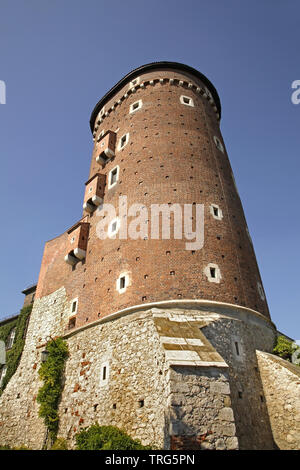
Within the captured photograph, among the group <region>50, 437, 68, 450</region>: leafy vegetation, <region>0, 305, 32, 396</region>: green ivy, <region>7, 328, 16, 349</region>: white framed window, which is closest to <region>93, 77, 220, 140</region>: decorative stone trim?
<region>0, 305, 32, 396</region>: green ivy

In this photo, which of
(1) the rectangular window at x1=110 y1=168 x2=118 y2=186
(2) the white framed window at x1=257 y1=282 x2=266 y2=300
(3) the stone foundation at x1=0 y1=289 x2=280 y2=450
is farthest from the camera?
(1) the rectangular window at x1=110 y1=168 x2=118 y2=186

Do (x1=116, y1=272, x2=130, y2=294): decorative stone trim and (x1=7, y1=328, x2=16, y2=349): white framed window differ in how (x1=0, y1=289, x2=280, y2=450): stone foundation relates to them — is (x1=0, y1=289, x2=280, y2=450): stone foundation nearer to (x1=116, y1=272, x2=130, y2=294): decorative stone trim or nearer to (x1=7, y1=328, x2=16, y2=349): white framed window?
(x1=116, y1=272, x2=130, y2=294): decorative stone trim

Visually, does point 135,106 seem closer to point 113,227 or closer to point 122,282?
point 113,227

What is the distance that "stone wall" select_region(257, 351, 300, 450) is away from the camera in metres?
11.6

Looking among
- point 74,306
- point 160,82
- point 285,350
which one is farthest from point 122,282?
point 160,82

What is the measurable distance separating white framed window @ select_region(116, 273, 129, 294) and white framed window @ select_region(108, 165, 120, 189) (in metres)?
6.45

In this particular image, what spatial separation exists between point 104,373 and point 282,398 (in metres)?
6.84

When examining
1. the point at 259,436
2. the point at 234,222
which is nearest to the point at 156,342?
the point at 259,436

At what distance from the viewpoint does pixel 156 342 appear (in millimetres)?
11961

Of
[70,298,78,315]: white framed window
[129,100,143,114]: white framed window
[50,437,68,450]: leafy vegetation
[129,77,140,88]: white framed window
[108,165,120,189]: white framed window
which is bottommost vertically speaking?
[50,437,68,450]: leafy vegetation
